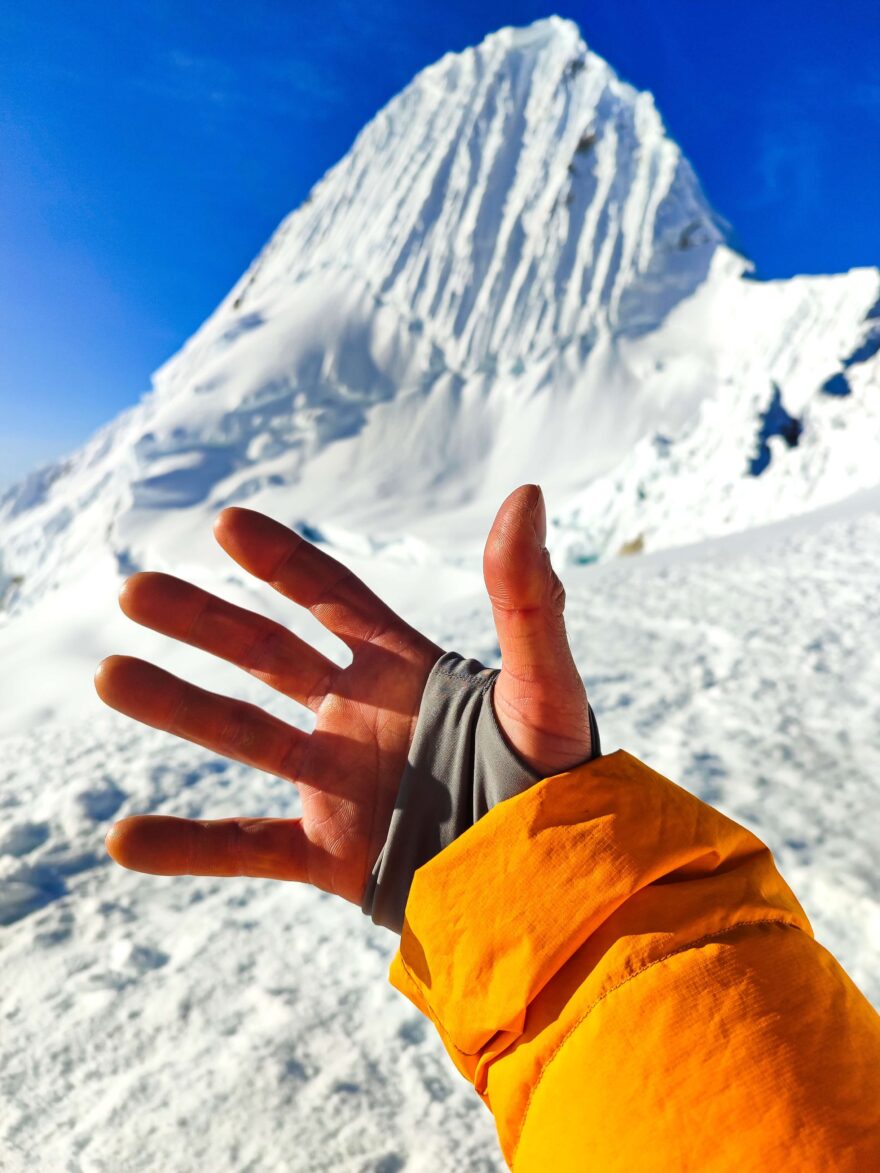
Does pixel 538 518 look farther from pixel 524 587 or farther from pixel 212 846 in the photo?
pixel 212 846

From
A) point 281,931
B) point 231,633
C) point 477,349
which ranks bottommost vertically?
point 281,931

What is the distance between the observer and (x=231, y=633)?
119 cm

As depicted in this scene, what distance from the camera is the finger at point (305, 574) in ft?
3.67

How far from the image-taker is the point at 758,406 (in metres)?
8.93

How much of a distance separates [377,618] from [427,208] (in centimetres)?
1510

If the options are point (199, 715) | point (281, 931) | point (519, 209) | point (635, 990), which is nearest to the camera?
point (635, 990)

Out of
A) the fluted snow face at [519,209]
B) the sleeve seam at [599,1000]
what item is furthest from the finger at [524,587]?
the fluted snow face at [519,209]

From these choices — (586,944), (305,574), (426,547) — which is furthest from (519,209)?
(586,944)

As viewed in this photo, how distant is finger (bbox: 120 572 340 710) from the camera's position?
115 centimetres

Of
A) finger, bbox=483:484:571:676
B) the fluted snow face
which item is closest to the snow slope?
finger, bbox=483:484:571:676

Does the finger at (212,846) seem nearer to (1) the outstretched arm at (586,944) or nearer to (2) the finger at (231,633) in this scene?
(1) the outstretched arm at (586,944)

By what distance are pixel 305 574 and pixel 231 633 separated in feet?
0.54

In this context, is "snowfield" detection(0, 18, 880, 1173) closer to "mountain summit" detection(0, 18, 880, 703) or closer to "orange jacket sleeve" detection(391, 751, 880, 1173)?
"mountain summit" detection(0, 18, 880, 703)

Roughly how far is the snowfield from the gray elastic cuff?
1.47 ft
